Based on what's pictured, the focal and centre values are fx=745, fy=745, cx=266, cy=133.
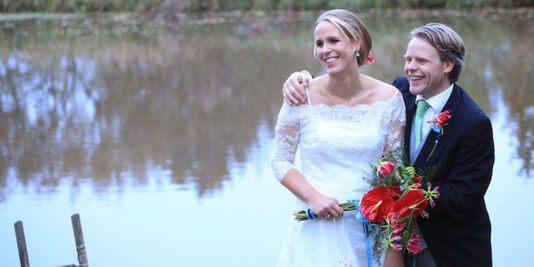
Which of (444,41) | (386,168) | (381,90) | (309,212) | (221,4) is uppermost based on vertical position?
(221,4)

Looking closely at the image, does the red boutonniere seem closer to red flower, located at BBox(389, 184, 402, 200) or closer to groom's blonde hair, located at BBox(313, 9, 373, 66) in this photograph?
red flower, located at BBox(389, 184, 402, 200)

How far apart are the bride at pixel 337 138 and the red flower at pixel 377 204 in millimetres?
110

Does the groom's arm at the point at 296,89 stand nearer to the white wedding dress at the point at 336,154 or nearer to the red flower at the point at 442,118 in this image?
the white wedding dress at the point at 336,154

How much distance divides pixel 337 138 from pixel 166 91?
24.5 ft

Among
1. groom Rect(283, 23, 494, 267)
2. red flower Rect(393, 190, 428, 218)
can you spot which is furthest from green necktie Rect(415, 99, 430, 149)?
red flower Rect(393, 190, 428, 218)

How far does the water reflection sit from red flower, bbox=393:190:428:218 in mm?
3470

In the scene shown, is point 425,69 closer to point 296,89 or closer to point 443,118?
point 443,118

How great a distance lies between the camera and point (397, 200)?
231 cm

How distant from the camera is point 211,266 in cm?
441

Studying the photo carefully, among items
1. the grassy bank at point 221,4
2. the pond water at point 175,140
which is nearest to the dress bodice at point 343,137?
the pond water at point 175,140

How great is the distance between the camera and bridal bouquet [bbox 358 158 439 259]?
2285mm

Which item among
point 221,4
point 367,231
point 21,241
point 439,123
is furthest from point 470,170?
point 221,4

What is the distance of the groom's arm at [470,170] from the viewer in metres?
2.26

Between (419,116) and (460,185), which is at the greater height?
(419,116)
